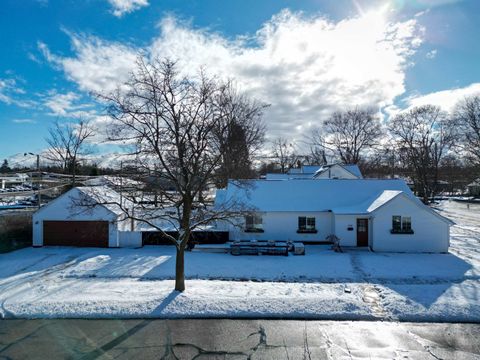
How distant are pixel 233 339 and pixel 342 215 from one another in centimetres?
1532

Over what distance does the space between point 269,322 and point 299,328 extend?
927 millimetres

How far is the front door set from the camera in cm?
2214

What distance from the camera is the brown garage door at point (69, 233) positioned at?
22500 millimetres

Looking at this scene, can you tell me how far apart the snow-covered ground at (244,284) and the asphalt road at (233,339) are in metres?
0.59

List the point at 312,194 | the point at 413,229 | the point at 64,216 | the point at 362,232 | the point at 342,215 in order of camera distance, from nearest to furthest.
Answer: the point at 413,229
the point at 342,215
the point at 362,232
the point at 64,216
the point at 312,194

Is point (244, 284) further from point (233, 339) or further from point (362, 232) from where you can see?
point (362, 232)

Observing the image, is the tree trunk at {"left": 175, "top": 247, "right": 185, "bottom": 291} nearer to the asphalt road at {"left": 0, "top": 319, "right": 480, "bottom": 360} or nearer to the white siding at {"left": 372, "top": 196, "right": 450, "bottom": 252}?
the asphalt road at {"left": 0, "top": 319, "right": 480, "bottom": 360}

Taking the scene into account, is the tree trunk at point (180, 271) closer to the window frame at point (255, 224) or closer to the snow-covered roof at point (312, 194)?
the snow-covered roof at point (312, 194)

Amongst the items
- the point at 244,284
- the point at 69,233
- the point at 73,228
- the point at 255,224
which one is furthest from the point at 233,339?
the point at 69,233

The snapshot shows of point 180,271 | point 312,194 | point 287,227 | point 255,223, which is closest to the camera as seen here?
point 180,271

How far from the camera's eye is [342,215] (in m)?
21.9

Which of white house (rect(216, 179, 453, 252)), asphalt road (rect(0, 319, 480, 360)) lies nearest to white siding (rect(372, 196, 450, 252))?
white house (rect(216, 179, 453, 252))

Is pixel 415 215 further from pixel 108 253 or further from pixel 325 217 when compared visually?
pixel 108 253

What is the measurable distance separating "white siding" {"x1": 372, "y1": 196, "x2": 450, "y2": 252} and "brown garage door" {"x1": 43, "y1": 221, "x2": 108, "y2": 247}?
63.9 feet
